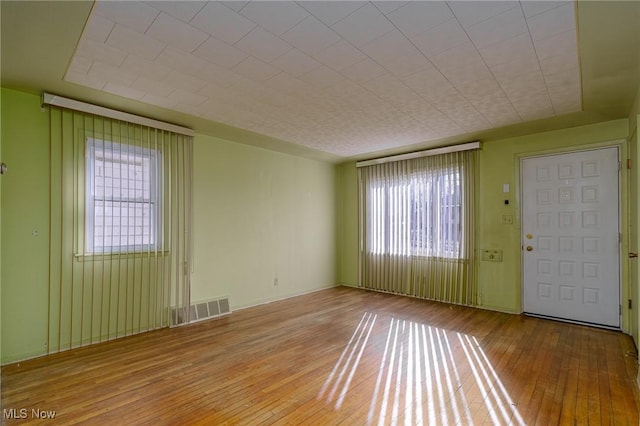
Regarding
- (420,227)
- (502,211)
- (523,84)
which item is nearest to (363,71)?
(523,84)

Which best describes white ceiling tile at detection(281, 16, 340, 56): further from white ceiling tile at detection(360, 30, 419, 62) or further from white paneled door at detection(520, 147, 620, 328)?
white paneled door at detection(520, 147, 620, 328)

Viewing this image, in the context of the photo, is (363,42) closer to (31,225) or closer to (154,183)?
(154,183)

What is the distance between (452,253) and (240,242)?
3375 millimetres

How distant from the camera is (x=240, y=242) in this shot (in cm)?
503

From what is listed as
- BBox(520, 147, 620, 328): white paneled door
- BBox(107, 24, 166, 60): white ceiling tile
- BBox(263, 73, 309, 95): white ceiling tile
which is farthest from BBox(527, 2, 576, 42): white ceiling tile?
BBox(520, 147, 620, 328): white paneled door

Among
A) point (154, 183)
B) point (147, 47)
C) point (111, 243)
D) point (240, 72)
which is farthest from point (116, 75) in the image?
point (111, 243)

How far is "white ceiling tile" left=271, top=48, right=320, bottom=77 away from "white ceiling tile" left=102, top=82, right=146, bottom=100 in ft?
4.95

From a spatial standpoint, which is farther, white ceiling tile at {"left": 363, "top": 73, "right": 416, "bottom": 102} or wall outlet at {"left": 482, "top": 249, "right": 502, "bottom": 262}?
wall outlet at {"left": 482, "top": 249, "right": 502, "bottom": 262}

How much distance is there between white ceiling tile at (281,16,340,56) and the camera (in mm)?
2062

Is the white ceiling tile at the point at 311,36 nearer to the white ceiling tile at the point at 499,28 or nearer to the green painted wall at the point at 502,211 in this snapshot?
the white ceiling tile at the point at 499,28

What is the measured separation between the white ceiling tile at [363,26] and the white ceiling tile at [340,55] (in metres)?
0.08

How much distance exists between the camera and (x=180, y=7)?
1905 millimetres

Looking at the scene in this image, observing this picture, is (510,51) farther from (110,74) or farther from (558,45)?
(110,74)

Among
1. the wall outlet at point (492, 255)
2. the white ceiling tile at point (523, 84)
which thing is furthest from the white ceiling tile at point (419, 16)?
the wall outlet at point (492, 255)
